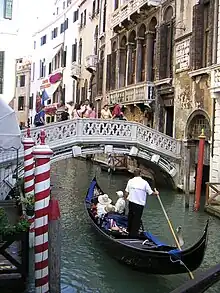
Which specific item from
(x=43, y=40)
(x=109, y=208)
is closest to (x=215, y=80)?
(x=109, y=208)

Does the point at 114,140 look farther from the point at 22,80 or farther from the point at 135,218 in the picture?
the point at 22,80

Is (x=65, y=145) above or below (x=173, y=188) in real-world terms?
above

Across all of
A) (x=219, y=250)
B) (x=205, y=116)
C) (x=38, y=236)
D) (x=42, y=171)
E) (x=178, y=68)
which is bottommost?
(x=219, y=250)

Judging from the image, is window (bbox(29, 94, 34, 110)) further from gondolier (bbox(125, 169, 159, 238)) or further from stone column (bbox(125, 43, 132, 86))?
gondolier (bbox(125, 169, 159, 238))

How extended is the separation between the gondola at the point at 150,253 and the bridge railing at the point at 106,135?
486cm

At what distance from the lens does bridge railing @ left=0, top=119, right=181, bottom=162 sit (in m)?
11.4

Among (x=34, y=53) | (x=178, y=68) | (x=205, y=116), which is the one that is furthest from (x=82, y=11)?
(x=205, y=116)

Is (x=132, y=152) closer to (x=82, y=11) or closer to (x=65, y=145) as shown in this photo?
(x=65, y=145)

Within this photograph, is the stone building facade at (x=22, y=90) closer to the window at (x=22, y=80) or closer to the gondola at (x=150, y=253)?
the window at (x=22, y=80)

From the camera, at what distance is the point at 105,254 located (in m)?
6.71

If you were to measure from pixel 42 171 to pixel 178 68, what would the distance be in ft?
31.1

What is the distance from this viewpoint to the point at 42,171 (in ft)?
14.8

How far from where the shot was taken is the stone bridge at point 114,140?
11477mm

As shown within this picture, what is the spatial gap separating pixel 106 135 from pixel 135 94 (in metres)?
4.11
